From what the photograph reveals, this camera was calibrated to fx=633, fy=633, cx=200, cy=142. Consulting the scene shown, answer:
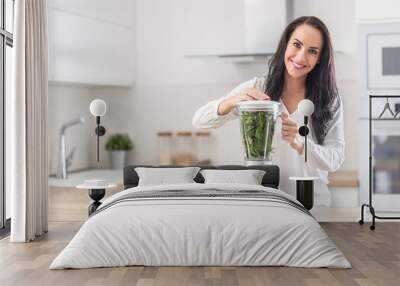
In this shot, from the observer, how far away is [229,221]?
14.5 ft

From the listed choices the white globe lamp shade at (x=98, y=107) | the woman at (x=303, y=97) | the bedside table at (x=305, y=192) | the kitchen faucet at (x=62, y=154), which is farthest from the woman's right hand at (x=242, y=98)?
the kitchen faucet at (x=62, y=154)

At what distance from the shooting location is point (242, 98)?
6605 mm

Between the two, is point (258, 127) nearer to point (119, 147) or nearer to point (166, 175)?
point (166, 175)

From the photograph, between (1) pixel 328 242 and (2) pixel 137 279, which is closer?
(2) pixel 137 279

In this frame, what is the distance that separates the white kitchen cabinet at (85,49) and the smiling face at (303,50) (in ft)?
5.68

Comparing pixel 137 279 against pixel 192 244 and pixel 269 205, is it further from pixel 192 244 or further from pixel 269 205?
pixel 269 205

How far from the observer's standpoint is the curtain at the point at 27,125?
18.1 ft

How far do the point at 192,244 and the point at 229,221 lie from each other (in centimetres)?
30

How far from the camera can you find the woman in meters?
6.53

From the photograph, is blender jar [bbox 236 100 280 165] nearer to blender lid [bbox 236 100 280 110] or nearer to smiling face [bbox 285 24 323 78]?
blender lid [bbox 236 100 280 110]

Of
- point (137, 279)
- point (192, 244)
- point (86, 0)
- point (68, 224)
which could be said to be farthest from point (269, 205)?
point (86, 0)

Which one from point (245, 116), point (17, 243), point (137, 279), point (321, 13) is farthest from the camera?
point (321, 13)

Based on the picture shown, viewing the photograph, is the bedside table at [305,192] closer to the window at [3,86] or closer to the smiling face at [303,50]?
the smiling face at [303,50]

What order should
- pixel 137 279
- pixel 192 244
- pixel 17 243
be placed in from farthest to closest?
pixel 17 243 < pixel 192 244 < pixel 137 279
